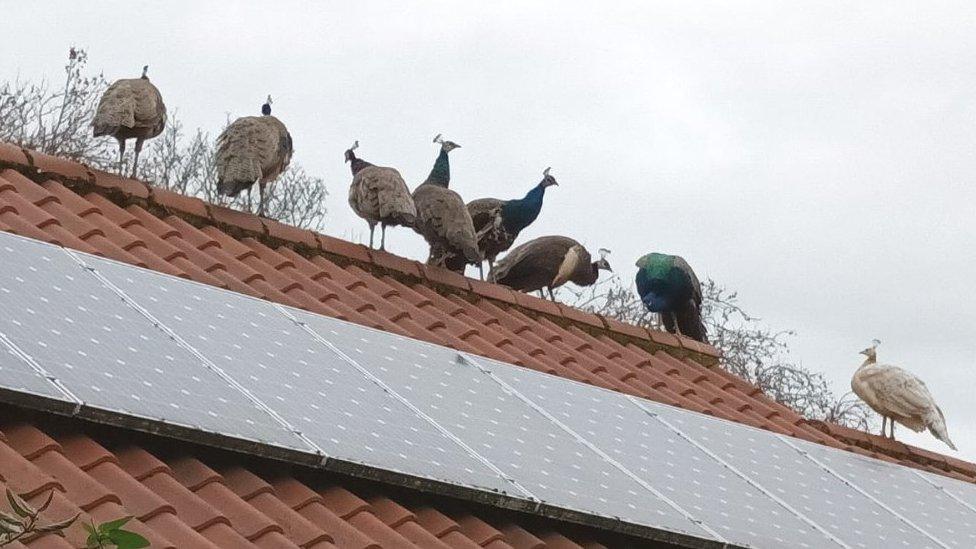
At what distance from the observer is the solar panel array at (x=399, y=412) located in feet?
20.1

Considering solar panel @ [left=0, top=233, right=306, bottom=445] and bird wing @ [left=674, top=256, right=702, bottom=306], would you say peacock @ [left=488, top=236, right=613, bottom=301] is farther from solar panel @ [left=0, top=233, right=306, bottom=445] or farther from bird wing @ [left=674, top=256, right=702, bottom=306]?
solar panel @ [left=0, top=233, right=306, bottom=445]

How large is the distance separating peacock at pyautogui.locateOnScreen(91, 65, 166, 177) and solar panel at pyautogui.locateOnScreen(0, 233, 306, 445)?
4.48m

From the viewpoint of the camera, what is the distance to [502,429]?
7430mm

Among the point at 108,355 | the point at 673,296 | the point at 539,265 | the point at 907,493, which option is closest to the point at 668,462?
the point at 907,493

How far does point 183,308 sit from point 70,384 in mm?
1348

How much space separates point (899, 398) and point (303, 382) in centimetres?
611

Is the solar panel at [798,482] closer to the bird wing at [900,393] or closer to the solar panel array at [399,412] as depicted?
the solar panel array at [399,412]

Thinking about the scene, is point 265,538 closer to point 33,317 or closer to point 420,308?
point 33,317

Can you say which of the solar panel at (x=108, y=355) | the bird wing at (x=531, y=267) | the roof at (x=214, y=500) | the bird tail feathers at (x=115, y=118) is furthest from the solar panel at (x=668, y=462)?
the bird wing at (x=531, y=267)

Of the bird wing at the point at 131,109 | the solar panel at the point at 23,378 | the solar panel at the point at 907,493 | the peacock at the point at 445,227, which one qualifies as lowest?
the solar panel at the point at 23,378

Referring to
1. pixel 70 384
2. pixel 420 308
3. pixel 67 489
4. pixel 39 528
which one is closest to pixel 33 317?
pixel 70 384

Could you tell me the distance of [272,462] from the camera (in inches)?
256

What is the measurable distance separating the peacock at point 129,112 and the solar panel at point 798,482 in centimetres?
430

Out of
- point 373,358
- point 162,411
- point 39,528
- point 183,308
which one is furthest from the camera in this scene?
point 373,358
